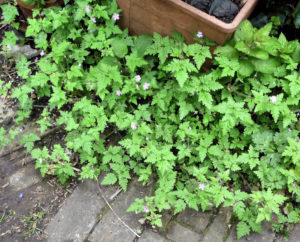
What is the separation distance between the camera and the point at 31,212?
9.02ft

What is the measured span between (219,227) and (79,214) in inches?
53.7

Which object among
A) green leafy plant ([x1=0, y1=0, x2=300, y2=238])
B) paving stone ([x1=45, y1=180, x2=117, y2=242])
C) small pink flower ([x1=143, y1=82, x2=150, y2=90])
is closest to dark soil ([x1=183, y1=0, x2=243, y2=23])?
green leafy plant ([x1=0, y1=0, x2=300, y2=238])

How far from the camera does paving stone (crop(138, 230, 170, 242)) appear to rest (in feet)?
8.65

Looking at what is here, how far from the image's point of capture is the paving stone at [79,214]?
265 centimetres

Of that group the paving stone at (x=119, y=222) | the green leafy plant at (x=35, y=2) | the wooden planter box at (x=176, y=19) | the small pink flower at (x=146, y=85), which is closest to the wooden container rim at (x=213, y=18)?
the wooden planter box at (x=176, y=19)

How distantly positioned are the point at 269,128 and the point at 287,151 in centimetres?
46

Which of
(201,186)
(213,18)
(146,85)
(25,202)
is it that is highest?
(213,18)

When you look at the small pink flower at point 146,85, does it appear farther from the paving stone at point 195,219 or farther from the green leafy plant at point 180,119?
the paving stone at point 195,219

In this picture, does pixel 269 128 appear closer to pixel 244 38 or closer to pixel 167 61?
pixel 244 38

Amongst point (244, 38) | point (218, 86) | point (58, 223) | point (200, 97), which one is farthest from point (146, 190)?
point (244, 38)

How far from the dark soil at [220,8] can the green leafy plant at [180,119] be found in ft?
0.86

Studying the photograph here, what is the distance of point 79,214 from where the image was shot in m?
2.75

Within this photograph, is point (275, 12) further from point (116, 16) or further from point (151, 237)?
point (151, 237)

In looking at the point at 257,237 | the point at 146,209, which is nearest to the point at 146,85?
Answer: the point at 146,209
